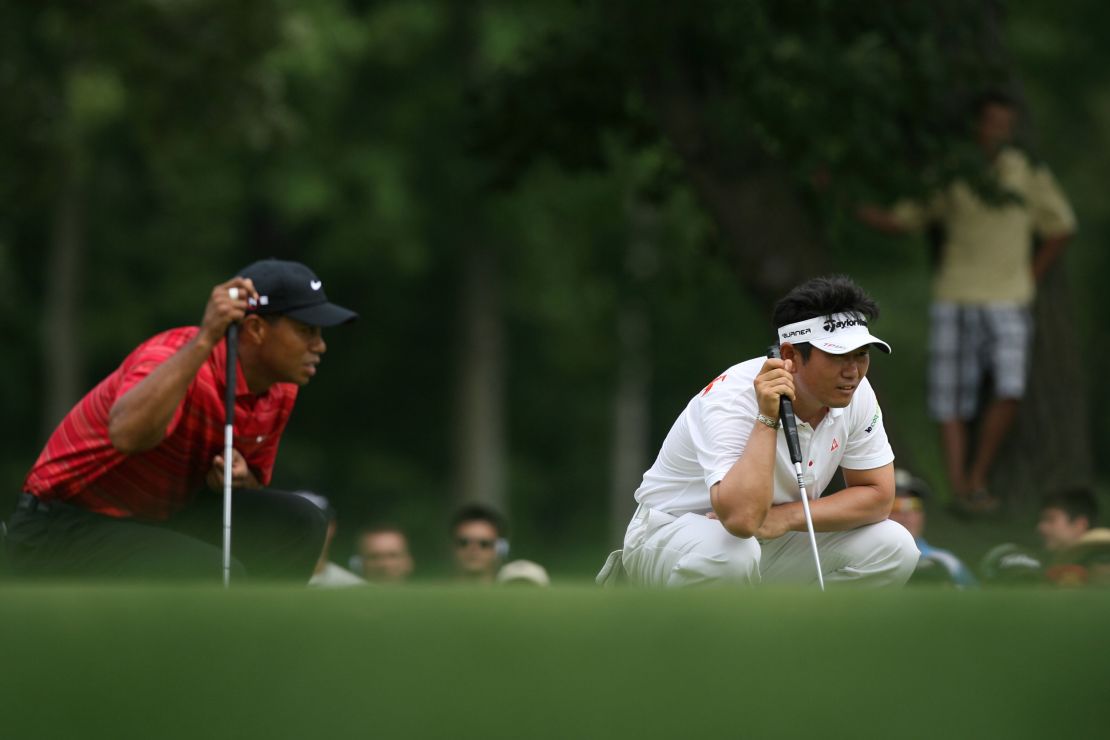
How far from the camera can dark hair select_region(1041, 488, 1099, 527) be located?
1098 cm

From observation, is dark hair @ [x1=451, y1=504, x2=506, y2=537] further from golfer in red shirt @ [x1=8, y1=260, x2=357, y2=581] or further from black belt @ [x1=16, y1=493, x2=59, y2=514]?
black belt @ [x1=16, y1=493, x2=59, y2=514]

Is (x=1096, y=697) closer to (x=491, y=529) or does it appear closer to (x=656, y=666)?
(x=656, y=666)

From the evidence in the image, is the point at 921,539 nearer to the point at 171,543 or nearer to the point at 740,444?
the point at 740,444

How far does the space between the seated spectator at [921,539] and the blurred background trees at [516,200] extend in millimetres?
720

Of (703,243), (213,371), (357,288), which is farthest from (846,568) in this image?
(357,288)

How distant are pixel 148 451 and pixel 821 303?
217cm

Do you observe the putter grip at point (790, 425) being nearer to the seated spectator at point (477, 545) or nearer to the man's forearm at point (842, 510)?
the man's forearm at point (842, 510)

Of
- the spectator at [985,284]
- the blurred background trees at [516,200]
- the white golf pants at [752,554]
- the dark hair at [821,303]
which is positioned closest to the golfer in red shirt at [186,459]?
the white golf pants at [752,554]

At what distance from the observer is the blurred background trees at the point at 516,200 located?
36.1 ft

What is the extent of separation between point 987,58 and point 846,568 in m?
6.00

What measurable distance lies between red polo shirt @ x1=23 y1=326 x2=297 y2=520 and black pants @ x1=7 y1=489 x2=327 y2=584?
67 millimetres

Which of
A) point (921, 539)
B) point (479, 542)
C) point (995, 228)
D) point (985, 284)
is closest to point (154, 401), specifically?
point (479, 542)

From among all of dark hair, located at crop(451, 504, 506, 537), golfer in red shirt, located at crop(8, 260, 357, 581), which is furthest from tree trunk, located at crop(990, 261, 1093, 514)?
golfer in red shirt, located at crop(8, 260, 357, 581)

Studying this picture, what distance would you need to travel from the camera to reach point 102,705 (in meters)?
2.83
